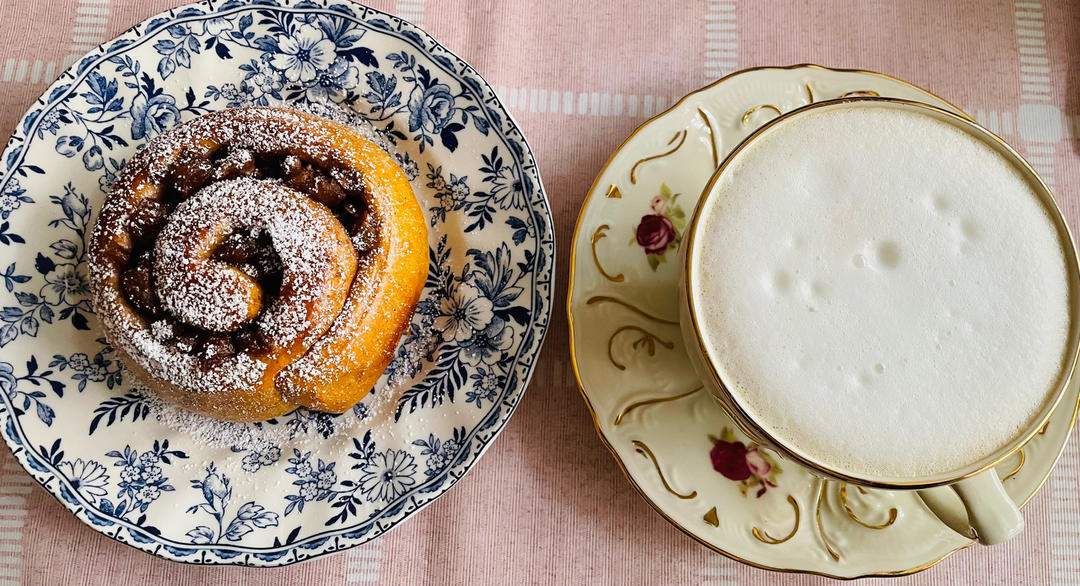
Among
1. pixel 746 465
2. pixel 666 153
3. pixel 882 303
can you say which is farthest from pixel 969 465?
pixel 666 153

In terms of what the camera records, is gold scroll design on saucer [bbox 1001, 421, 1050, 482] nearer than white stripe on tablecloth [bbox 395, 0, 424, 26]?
Yes

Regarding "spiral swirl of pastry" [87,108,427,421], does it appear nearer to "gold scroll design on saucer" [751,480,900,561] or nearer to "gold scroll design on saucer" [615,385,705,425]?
"gold scroll design on saucer" [615,385,705,425]

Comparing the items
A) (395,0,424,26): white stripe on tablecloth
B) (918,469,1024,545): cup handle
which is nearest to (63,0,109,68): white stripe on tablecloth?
(395,0,424,26): white stripe on tablecloth

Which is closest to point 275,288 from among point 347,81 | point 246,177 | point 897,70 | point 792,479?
point 246,177

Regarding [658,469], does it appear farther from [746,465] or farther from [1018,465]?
[1018,465]

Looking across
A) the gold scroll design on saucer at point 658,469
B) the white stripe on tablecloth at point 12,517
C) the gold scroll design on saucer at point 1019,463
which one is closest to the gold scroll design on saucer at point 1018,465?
the gold scroll design on saucer at point 1019,463

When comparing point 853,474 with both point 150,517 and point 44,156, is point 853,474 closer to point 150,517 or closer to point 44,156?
point 150,517
